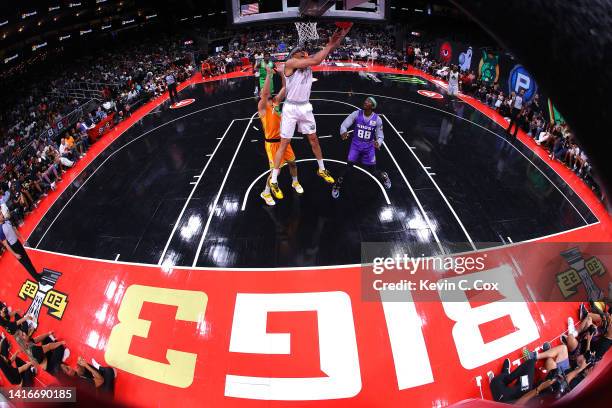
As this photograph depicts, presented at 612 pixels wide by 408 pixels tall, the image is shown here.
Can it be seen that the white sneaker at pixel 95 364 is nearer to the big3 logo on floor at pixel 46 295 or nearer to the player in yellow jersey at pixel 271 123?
the big3 logo on floor at pixel 46 295

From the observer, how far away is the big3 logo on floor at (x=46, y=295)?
243 inches

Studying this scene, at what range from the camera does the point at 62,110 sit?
20.0m

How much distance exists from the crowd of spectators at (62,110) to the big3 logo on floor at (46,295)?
7.80ft

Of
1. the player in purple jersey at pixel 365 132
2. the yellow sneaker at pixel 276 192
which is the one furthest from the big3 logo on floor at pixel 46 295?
the player in purple jersey at pixel 365 132

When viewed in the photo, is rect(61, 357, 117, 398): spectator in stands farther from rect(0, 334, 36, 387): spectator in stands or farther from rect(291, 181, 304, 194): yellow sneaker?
rect(291, 181, 304, 194): yellow sneaker

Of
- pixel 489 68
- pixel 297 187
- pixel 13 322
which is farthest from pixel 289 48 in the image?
pixel 13 322

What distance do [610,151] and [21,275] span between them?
9.09 m

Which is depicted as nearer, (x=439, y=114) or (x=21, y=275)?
(x=21, y=275)

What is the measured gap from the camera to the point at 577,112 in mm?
538

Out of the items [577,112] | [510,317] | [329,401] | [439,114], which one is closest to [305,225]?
[329,401]

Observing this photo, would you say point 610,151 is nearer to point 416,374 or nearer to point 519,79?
point 416,374

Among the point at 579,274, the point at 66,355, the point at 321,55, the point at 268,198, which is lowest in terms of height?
the point at 66,355

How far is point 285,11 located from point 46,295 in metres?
7.22

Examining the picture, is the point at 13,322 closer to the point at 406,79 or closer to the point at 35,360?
the point at 35,360
